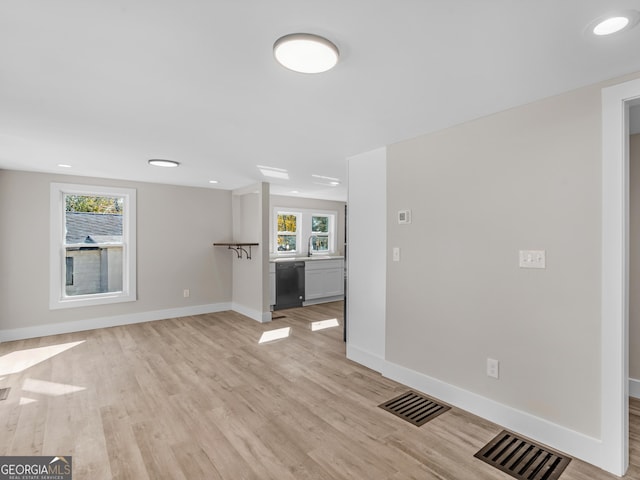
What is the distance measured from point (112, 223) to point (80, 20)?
172 inches

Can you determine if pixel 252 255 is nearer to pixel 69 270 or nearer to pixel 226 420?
pixel 69 270

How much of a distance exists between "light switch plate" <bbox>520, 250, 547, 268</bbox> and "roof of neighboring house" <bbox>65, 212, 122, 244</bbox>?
17.6 ft

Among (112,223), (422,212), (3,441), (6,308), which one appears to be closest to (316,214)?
(112,223)

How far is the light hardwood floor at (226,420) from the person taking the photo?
75.8 inches

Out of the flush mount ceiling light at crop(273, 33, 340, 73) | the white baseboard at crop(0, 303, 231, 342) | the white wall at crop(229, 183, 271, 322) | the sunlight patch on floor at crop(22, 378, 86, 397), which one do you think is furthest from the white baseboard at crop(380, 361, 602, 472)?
the white baseboard at crop(0, 303, 231, 342)

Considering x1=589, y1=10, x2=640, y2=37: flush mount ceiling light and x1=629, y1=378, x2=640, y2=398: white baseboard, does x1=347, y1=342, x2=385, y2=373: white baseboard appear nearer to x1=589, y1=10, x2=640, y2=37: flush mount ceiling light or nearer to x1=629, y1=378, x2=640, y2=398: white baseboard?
x1=629, y1=378, x2=640, y2=398: white baseboard

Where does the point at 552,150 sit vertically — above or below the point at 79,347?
above

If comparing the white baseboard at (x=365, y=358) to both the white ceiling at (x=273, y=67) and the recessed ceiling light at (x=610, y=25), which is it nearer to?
the white ceiling at (x=273, y=67)

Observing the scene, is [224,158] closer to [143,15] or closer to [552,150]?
[143,15]

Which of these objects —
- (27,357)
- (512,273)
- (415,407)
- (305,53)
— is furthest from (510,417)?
(27,357)

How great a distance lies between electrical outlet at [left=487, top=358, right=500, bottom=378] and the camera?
2.38 m

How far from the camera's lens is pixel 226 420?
2.43m

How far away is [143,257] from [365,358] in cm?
386

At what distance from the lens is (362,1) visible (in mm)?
1270
